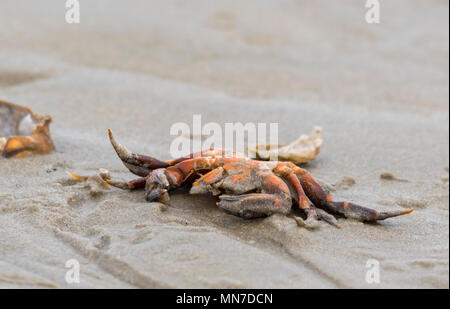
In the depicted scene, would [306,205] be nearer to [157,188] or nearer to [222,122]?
[157,188]

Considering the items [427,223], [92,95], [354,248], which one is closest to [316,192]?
[354,248]

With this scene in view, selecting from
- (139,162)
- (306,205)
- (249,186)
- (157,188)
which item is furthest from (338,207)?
(139,162)

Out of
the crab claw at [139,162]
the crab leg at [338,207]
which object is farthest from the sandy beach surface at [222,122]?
the crab claw at [139,162]

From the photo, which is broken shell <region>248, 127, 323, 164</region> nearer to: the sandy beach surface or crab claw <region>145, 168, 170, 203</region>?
the sandy beach surface

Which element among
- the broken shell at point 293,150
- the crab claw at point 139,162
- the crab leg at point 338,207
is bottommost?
the crab leg at point 338,207

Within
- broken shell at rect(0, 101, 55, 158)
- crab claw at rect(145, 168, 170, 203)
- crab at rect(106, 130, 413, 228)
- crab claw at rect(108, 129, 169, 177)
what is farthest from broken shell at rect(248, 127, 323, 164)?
broken shell at rect(0, 101, 55, 158)

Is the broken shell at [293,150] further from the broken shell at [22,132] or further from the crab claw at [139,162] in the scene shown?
the broken shell at [22,132]

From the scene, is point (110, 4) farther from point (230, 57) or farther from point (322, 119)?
point (322, 119)
